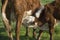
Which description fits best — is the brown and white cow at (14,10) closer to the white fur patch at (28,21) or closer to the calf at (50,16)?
the white fur patch at (28,21)

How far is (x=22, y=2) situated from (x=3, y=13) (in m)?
0.56

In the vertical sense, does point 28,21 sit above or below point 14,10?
below

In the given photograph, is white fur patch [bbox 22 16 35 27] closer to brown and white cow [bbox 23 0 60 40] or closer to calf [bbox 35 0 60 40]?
brown and white cow [bbox 23 0 60 40]

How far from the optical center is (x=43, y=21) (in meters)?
7.34

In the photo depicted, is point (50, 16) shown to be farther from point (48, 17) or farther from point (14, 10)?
point (14, 10)

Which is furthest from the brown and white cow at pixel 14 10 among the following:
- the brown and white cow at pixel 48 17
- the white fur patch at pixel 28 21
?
the brown and white cow at pixel 48 17

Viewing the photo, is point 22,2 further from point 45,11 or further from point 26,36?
point 26,36

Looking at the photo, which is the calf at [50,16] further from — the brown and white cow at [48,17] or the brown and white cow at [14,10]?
the brown and white cow at [14,10]

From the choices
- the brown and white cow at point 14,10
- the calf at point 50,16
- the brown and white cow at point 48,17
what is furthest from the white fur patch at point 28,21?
the brown and white cow at point 14,10

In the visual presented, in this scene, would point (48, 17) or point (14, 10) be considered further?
point (48, 17)

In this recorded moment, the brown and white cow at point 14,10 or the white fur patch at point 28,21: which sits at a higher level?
the brown and white cow at point 14,10

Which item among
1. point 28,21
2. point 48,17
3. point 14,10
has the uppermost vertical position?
point 14,10

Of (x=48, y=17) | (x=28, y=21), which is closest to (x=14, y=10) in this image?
(x=28, y=21)

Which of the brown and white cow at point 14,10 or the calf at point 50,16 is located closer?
the brown and white cow at point 14,10
